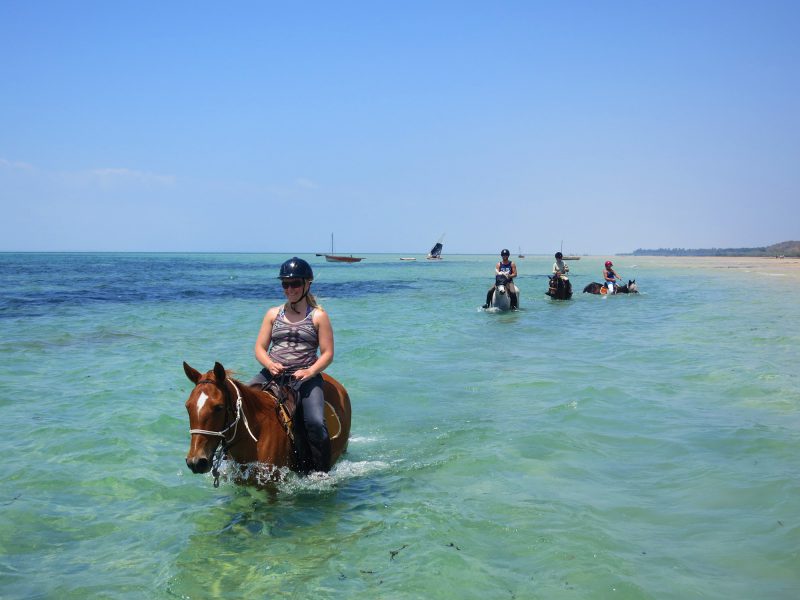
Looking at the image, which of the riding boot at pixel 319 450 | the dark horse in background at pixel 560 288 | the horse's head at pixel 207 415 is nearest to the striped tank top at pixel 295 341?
the riding boot at pixel 319 450

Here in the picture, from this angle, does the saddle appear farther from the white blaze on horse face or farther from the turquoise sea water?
the white blaze on horse face

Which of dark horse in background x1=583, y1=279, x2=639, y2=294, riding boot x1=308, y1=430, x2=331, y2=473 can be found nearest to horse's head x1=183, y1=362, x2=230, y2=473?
riding boot x1=308, y1=430, x2=331, y2=473

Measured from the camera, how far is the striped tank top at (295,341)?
6340mm

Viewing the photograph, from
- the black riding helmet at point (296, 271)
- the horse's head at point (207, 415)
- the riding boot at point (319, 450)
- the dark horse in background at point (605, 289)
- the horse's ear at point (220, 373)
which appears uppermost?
the black riding helmet at point (296, 271)

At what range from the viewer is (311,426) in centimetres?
612

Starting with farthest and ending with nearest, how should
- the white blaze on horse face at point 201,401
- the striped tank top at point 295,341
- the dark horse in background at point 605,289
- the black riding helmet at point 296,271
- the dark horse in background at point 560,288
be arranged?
the dark horse in background at point 605,289 → the dark horse in background at point 560,288 → the striped tank top at point 295,341 → the black riding helmet at point 296,271 → the white blaze on horse face at point 201,401

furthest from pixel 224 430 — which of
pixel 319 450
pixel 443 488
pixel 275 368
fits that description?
pixel 443 488

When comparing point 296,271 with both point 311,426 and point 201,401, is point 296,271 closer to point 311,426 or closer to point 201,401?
point 311,426

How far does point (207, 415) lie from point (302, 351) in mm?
1584

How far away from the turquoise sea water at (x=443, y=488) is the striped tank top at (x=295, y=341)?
4.15 feet

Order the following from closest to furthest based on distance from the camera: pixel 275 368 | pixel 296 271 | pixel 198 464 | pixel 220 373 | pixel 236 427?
pixel 198 464
pixel 220 373
pixel 236 427
pixel 296 271
pixel 275 368

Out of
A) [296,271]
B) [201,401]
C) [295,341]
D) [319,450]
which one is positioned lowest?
[319,450]

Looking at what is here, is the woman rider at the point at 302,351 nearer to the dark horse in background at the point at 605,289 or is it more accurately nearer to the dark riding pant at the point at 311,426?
the dark riding pant at the point at 311,426

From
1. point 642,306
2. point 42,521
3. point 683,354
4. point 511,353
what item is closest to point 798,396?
point 683,354
